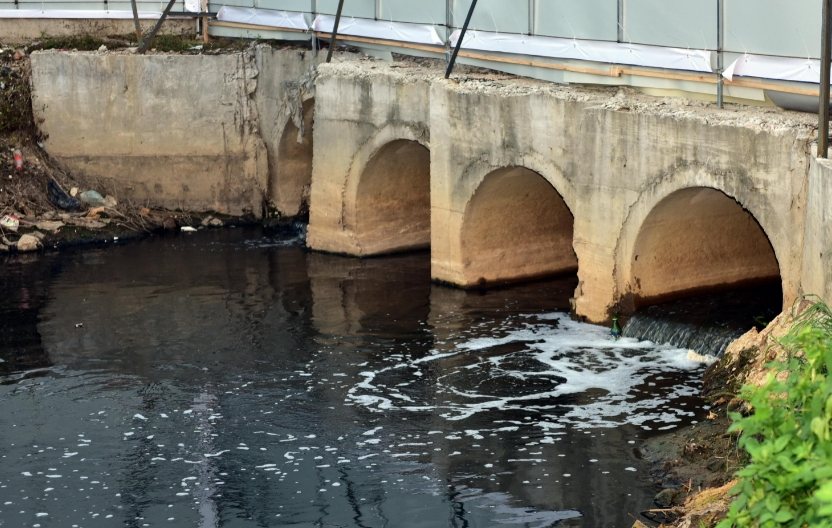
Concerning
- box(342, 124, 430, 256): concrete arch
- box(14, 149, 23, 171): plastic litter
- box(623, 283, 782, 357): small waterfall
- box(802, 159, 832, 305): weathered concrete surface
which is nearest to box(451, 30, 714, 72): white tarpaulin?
box(342, 124, 430, 256): concrete arch

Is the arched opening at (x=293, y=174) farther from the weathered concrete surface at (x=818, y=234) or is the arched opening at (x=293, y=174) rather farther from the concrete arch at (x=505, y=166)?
the weathered concrete surface at (x=818, y=234)

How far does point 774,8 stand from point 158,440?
29.7 ft

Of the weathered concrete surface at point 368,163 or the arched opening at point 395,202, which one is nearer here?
the weathered concrete surface at point 368,163

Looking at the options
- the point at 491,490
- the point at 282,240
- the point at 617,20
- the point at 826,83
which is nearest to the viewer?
the point at 491,490

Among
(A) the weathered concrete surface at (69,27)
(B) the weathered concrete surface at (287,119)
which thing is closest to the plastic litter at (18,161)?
(A) the weathered concrete surface at (69,27)

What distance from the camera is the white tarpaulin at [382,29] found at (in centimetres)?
2378

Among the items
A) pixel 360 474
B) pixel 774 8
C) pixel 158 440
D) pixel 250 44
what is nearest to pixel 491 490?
pixel 360 474

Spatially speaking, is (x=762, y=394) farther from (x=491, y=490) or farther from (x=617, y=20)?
(x=617, y=20)

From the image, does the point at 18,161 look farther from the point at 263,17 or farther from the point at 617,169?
the point at 617,169

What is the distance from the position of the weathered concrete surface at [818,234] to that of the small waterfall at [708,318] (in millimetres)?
2096

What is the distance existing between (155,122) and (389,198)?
5518mm

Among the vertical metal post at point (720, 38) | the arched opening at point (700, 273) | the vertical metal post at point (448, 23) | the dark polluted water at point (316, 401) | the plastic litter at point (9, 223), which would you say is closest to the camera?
the dark polluted water at point (316, 401)

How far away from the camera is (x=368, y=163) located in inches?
984

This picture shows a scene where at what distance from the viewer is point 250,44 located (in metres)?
28.4
